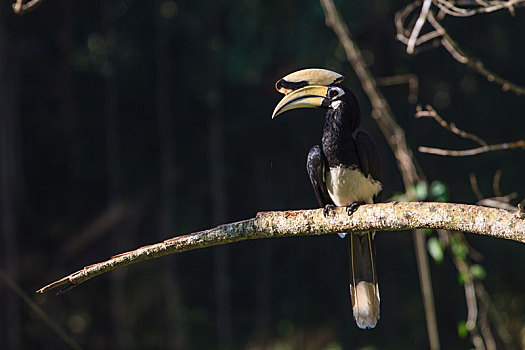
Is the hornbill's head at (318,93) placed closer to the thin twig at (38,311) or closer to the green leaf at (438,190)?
the green leaf at (438,190)

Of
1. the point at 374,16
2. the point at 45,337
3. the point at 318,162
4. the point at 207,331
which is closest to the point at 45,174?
the point at 45,337

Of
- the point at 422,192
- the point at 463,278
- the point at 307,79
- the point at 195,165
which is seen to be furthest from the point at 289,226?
the point at 195,165

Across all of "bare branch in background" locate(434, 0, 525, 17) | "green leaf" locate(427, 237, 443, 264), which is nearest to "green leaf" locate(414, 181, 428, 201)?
"green leaf" locate(427, 237, 443, 264)

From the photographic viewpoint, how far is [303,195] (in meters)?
4.72

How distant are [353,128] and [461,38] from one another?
279 cm

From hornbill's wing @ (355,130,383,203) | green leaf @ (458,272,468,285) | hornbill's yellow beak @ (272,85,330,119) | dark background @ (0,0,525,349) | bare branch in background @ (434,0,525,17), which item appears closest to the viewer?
bare branch in background @ (434,0,525,17)

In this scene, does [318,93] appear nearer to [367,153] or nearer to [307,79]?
[307,79]

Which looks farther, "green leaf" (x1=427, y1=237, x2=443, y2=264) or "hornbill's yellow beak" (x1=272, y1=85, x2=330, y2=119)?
"green leaf" (x1=427, y1=237, x2=443, y2=264)

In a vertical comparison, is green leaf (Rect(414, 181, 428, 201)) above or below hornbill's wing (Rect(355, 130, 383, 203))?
below

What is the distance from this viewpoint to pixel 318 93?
189cm

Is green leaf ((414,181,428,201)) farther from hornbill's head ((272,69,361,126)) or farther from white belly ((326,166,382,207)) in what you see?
hornbill's head ((272,69,361,126))

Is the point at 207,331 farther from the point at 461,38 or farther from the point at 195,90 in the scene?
the point at 461,38

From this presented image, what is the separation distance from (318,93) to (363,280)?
52 cm

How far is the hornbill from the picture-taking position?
1842 mm
